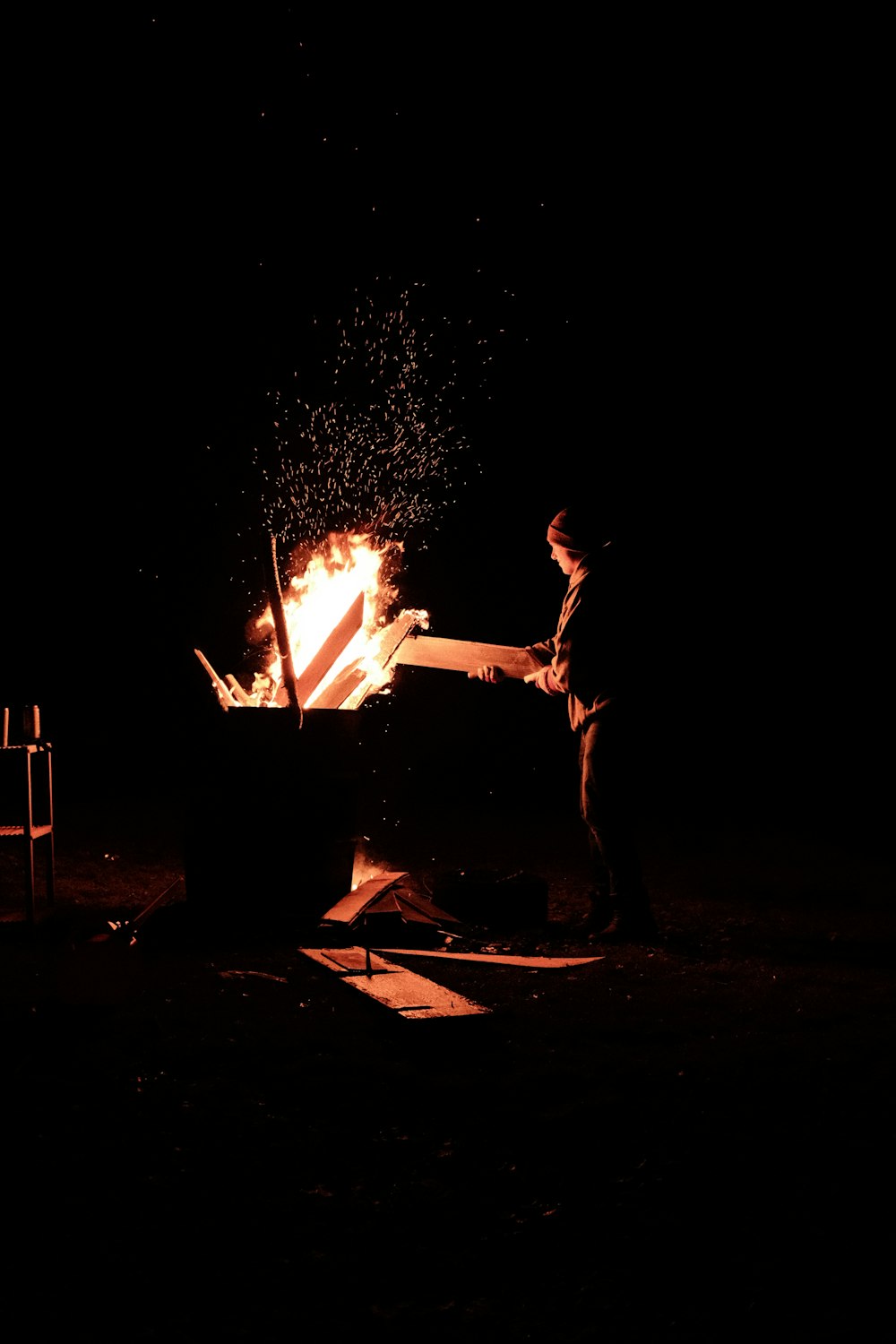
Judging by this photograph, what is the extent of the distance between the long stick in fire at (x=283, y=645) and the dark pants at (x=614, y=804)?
1709mm

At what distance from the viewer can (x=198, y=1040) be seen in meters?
3.82

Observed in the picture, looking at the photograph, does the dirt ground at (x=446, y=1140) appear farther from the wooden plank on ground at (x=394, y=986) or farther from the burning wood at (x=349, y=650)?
the burning wood at (x=349, y=650)

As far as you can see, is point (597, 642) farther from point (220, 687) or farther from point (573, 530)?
point (220, 687)

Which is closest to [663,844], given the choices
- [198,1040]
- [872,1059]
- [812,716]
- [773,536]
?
[872,1059]

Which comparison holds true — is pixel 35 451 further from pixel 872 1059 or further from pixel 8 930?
pixel 872 1059

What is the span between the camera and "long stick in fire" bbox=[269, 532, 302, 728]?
5695mm

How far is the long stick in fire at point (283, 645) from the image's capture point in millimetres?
5695

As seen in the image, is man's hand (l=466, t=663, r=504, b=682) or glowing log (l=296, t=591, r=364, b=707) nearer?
glowing log (l=296, t=591, r=364, b=707)

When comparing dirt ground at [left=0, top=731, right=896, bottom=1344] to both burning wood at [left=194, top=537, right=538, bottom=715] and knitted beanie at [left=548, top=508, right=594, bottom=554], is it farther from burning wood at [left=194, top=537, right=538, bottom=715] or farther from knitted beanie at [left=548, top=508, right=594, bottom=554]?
knitted beanie at [left=548, top=508, right=594, bottom=554]

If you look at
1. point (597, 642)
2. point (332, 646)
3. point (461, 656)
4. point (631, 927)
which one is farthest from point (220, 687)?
point (631, 927)

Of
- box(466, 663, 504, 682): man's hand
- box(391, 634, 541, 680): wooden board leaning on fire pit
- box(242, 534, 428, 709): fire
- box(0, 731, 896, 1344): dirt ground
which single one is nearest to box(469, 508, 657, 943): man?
box(0, 731, 896, 1344): dirt ground

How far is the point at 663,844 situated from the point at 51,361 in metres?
11.5

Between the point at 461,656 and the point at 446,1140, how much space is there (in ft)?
12.3

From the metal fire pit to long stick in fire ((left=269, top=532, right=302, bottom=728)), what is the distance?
151mm
